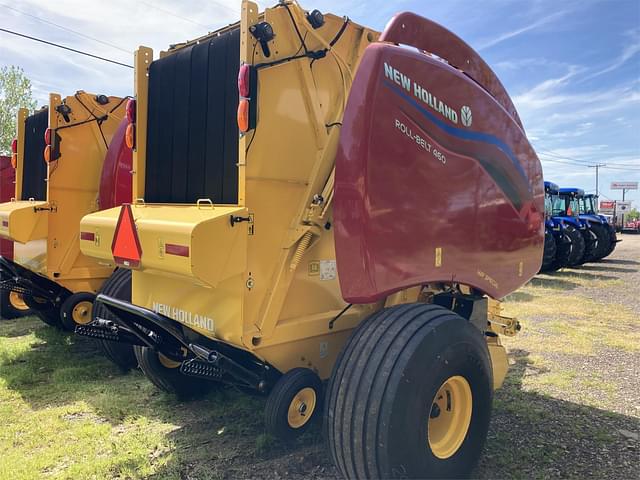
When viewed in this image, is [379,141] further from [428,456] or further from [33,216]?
[33,216]

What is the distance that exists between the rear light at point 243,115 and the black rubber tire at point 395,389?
121cm

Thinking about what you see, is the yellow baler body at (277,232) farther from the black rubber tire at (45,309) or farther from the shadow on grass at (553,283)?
the shadow on grass at (553,283)

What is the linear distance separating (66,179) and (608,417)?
19.1 ft

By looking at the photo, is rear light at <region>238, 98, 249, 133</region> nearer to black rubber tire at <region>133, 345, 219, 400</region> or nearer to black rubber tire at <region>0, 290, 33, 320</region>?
black rubber tire at <region>133, 345, 219, 400</region>

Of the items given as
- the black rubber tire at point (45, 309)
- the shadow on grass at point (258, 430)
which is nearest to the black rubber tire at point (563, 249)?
the shadow on grass at point (258, 430)

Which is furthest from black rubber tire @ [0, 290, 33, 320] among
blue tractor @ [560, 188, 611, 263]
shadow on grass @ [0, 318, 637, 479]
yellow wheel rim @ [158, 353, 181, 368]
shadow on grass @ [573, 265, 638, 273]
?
shadow on grass @ [573, 265, 638, 273]

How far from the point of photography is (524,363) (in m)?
5.27

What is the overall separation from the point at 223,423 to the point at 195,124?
2.12 metres

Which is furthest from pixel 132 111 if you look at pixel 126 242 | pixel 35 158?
pixel 35 158

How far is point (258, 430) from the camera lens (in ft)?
11.6

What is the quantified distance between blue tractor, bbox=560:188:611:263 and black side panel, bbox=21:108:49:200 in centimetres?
1401

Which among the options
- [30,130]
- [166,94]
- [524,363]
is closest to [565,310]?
[524,363]

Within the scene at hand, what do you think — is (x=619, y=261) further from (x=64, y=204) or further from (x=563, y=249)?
(x=64, y=204)

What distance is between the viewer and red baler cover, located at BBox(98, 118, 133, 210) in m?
5.20
